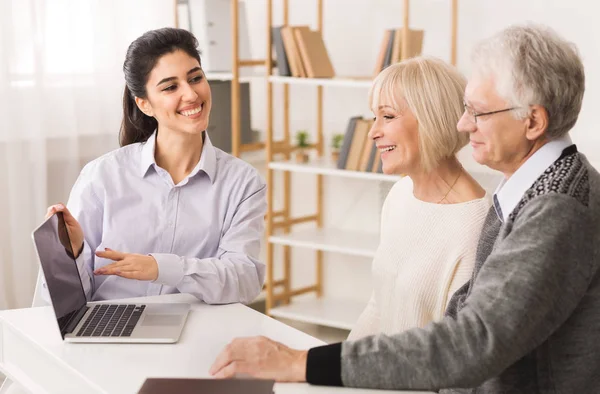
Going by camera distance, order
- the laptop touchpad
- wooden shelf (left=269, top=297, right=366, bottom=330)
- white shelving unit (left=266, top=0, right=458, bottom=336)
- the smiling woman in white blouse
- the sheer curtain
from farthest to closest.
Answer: wooden shelf (left=269, top=297, right=366, bottom=330)
white shelving unit (left=266, top=0, right=458, bottom=336)
the sheer curtain
the smiling woman in white blouse
the laptop touchpad

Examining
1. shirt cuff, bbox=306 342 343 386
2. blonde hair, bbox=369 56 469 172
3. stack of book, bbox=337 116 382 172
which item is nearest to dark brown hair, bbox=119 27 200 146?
blonde hair, bbox=369 56 469 172

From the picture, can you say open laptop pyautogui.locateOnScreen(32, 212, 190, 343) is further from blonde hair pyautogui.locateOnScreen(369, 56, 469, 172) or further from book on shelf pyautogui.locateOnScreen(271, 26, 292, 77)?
book on shelf pyautogui.locateOnScreen(271, 26, 292, 77)

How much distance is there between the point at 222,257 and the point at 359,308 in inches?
84.2

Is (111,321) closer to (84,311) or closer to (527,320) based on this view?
(84,311)

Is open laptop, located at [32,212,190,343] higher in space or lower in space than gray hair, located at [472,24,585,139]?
lower

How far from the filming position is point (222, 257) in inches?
89.0

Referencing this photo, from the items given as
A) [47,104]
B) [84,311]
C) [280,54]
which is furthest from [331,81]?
Answer: [84,311]

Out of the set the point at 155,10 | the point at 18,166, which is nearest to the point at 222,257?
the point at 18,166

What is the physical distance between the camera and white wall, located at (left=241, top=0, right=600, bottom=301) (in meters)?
3.70

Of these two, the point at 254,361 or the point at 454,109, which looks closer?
the point at 254,361

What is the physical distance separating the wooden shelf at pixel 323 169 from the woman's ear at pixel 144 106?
1.54 meters

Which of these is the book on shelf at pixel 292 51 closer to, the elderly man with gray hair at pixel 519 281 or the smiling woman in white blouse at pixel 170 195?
the smiling woman in white blouse at pixel 170 195

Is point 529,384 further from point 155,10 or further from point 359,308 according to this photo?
point 155,10

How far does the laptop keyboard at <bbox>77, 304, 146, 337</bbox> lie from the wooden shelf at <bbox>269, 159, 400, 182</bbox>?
78.5 inches
